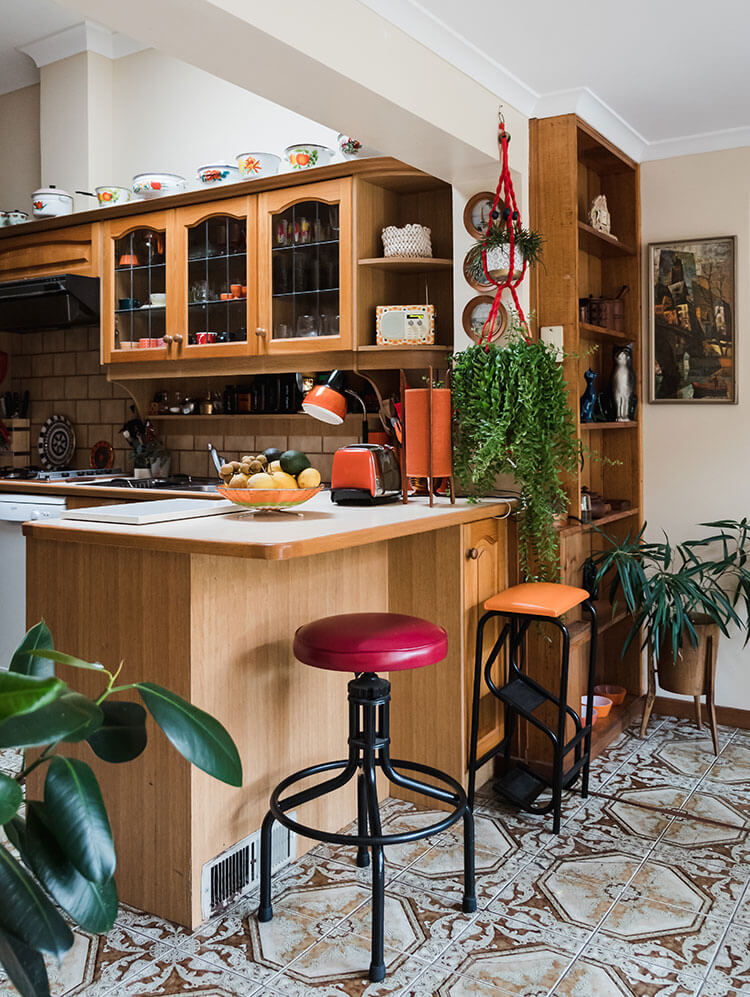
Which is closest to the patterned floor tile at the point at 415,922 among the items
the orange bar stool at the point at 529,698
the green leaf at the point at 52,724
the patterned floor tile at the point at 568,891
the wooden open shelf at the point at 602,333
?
the patterned floor tile at the point at 568,891

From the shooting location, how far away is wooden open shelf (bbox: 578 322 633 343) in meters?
3.43

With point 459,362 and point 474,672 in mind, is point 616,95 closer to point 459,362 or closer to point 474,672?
point 459,362

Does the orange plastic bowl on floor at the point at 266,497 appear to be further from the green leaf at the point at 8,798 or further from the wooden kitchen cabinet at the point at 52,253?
the wooden kitchen cabinet at the point at 52,253

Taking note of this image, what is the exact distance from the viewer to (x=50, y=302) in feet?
14.6

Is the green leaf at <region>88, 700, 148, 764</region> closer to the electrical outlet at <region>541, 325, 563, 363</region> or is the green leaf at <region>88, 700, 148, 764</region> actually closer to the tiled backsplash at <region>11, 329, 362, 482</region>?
the electrical outlet at <region>541, 325, 563, 363</region>

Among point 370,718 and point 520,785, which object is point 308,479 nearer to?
point 370,718

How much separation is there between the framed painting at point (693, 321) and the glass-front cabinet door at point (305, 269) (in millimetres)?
1376

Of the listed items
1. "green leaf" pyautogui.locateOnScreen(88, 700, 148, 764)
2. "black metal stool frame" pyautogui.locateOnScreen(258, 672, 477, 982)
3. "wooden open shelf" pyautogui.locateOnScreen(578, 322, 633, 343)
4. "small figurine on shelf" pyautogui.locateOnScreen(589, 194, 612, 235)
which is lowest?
"black metal stool frame" pyautogui.locateOnScreen(258, 672, 477, 982)

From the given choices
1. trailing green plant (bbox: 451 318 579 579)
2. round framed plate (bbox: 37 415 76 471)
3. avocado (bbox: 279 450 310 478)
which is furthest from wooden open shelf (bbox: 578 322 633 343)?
round framed plate (bbox: 37 415 76 471)

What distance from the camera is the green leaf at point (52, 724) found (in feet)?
2.51

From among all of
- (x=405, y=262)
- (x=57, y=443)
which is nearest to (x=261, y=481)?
(x=405, y=262)

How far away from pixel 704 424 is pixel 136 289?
9.00ft

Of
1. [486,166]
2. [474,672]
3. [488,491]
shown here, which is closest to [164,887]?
[474,672]

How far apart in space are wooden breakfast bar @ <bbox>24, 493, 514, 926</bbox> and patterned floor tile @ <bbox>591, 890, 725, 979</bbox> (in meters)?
0.75
